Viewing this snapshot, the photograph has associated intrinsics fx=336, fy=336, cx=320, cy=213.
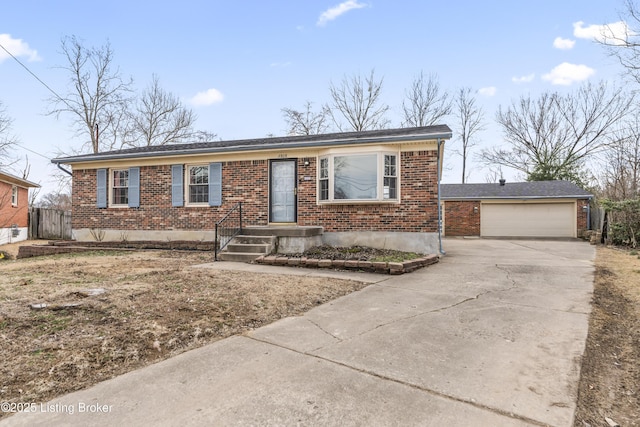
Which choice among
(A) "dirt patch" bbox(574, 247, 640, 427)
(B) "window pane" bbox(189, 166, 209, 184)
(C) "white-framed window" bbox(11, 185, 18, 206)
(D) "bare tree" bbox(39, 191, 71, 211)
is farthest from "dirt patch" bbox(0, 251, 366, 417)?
(D) "bare tree" bbox(39, 191, 71, 211)

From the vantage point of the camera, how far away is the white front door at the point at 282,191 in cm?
1020

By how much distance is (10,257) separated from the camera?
10203mm

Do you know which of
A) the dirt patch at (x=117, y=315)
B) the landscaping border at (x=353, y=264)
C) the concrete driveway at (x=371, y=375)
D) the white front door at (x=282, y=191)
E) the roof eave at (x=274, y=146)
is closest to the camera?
the concrete driveway at (x=371, y=375)

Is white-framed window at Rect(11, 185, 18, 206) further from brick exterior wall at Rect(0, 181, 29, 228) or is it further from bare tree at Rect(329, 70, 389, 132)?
bare tree at Rect(329, 70, 389, 132)

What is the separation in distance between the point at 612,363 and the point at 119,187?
13073mm

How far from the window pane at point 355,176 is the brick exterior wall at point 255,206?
15.0 inches

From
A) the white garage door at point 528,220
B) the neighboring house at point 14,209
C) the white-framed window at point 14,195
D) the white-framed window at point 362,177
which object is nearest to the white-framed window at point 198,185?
the white-framed window at point 362,177

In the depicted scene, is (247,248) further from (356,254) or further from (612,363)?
(612,363)

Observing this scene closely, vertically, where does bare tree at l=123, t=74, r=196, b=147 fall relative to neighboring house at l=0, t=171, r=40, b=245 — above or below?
above

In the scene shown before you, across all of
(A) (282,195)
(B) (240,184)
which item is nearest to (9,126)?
(B) (240,184)

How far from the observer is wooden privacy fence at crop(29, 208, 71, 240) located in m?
17.2

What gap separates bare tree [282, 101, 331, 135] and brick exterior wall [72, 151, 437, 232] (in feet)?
54.5

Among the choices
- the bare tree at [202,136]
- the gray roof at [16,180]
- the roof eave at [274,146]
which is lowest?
the gray roof at [16,180]

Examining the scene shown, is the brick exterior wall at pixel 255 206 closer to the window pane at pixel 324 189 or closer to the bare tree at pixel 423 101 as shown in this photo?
the window pane at pixel 324 189
